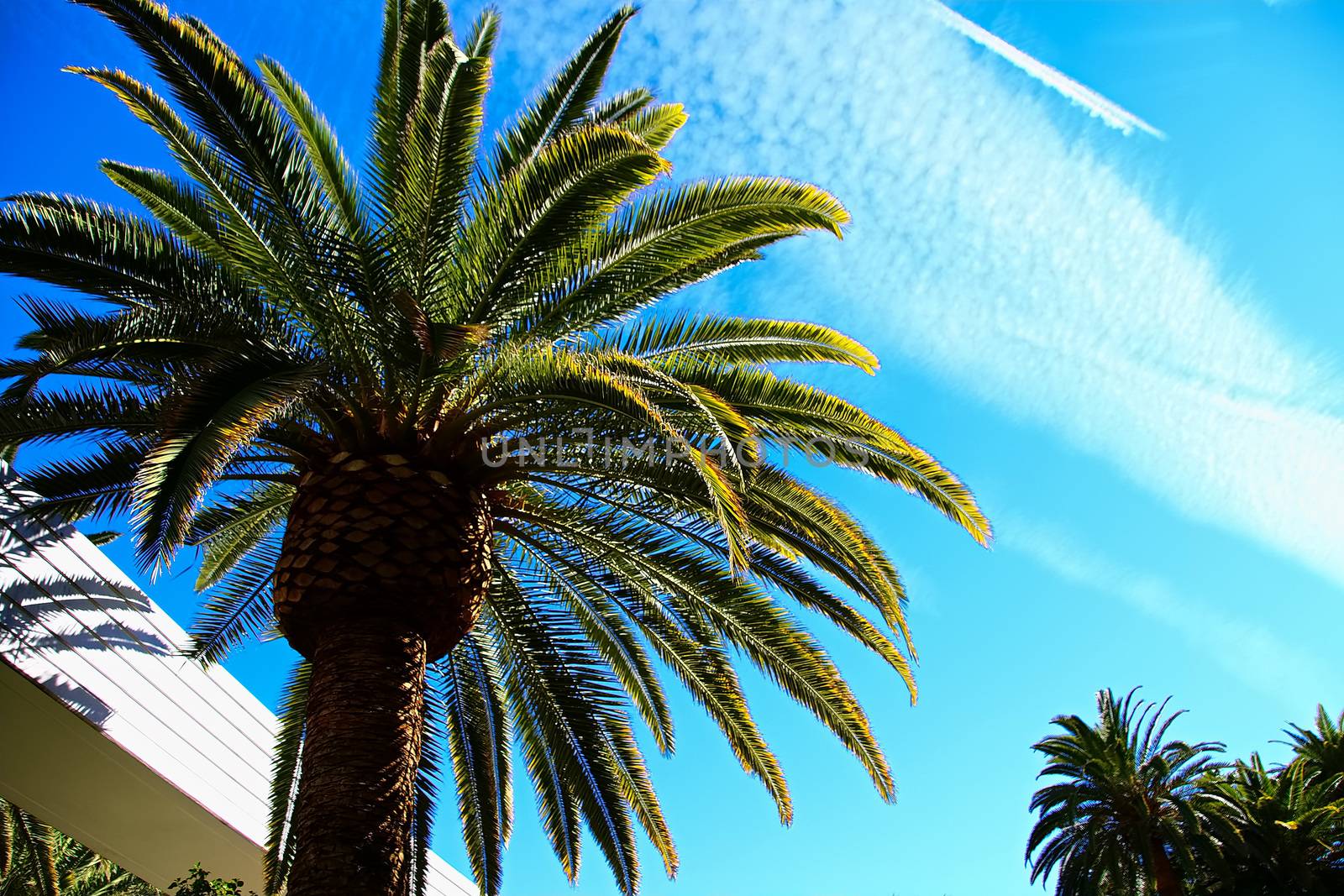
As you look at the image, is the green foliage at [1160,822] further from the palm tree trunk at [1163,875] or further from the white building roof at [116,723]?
the white building roof at [116,723]

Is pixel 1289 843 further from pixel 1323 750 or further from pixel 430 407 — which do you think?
pixel 430 407

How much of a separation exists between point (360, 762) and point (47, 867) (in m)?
9.47

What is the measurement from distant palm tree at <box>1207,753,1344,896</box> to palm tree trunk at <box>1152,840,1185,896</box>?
4.17 ft

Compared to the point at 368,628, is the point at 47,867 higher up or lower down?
lower down

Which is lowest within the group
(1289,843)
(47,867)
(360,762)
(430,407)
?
(360,762)

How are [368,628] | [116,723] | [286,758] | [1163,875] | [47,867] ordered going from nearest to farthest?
[368,628] → [116,723] → [286,758] → [47,867] → [1163,875]

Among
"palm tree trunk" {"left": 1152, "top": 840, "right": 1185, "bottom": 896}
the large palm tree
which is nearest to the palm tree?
"palm tree trunk" {"left": 1152, "top": 840, "right": 1185, "bottom": 896}

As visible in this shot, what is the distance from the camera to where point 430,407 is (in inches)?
280

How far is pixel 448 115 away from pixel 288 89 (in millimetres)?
1901

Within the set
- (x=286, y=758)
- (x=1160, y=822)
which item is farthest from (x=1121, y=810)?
(x=286, y=758)

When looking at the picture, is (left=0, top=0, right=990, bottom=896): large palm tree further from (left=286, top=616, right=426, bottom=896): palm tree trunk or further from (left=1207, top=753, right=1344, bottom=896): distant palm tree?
(left=1207, top=753, right=1344, bottom=896): distant palm tree

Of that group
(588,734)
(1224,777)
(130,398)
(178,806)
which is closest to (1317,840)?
(1224,777)

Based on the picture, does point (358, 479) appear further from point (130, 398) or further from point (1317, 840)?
point (1317, 840)

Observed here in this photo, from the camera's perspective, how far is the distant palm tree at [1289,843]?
1014 inches
